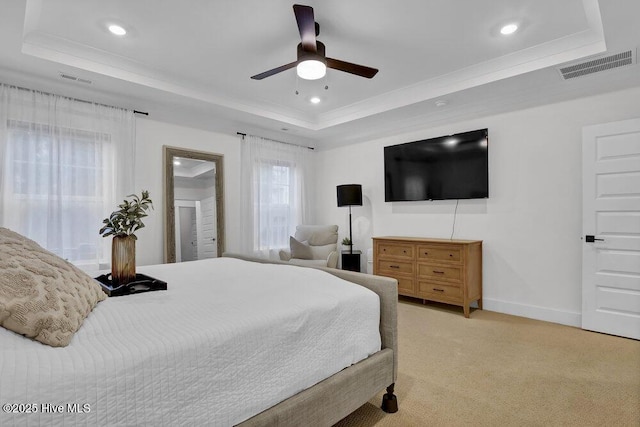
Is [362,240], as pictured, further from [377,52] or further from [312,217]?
[377,52]

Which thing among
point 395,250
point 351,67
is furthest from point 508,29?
point 395,250

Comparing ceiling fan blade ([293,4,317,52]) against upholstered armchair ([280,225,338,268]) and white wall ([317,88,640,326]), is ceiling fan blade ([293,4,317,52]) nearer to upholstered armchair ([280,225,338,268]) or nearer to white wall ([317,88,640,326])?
white wall ([317,88,640,326])

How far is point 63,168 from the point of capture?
10.5 feet

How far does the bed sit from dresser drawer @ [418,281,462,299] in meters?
2.09

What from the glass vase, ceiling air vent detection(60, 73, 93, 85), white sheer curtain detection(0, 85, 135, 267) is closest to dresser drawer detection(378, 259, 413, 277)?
the glass vase

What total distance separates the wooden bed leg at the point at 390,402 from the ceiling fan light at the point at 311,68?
2.29m

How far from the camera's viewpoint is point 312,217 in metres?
5.76

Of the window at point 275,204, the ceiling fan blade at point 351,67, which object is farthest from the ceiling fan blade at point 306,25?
the window at point 275,204

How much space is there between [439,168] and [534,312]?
196 centimetres

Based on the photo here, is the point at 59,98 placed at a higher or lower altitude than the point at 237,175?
higher

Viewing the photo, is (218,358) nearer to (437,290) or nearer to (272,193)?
(437,290)

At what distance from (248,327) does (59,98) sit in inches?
137

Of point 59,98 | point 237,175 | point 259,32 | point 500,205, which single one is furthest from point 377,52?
point 59,98

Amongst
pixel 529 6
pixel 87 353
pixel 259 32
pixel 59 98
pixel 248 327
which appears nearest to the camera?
pixel 87 353
